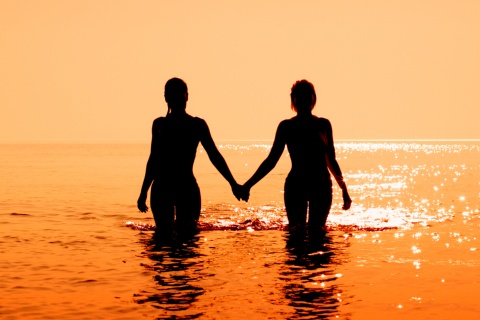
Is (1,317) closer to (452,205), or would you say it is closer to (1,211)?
(1,211)

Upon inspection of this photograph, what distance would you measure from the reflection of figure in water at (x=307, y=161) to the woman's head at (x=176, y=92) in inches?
57.8

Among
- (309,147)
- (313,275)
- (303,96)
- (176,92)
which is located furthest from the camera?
(309,147)

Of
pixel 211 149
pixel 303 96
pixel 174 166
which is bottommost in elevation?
pixel 174 166

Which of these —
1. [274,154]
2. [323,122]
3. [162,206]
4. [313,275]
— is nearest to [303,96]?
[323,122]

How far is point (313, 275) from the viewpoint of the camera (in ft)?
31.7

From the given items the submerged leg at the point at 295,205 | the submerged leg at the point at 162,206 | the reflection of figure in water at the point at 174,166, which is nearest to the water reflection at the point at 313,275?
the submerged leg at the point at 295,205

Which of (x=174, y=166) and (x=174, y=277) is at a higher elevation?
(x=174, y=166)

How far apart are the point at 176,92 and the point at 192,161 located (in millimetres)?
1006

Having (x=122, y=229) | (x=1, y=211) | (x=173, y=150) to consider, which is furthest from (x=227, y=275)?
(x=1, y=211)

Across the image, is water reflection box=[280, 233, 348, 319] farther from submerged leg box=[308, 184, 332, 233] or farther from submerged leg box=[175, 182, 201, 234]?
submerged leg box=[175, 182, 201, 234]

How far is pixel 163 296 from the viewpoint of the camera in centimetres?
838

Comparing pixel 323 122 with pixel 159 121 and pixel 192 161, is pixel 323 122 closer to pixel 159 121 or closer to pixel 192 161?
pixel 192 161

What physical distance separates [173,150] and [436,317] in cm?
475

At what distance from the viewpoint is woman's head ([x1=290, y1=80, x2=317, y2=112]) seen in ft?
35.4
